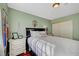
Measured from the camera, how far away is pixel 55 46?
4.16 ft

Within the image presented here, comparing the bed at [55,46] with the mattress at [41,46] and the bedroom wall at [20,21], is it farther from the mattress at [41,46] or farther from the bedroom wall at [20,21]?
the bedroom wall at [20,21]

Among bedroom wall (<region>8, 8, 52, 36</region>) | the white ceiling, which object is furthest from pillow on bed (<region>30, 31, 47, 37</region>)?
the white ceiling

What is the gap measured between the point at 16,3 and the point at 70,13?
3.33 ft

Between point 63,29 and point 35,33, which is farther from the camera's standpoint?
point 35,33

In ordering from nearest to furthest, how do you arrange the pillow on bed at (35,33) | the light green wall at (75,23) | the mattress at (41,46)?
1. the mattress at (41,46)
2. the light green wall at (75,23)
3. the pillow on bed at (35,33)

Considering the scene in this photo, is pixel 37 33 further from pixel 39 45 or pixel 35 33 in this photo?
pixel 39 45

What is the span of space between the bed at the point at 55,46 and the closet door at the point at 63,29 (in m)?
0.09

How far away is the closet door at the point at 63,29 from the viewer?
1.38m

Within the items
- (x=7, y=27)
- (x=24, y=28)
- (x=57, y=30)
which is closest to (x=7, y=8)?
(x=7, y=27)

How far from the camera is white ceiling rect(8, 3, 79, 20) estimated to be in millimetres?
1356

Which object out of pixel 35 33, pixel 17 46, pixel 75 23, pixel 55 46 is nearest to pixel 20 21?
pixel 35 33

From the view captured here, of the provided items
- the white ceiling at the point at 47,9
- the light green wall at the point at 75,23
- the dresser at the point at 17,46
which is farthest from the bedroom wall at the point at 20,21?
the light green wall at the point at 75,23

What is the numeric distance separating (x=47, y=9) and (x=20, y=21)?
59 cm

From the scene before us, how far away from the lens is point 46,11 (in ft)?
4.89
